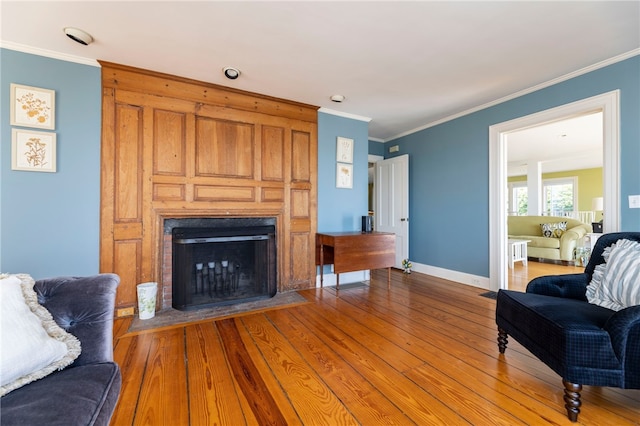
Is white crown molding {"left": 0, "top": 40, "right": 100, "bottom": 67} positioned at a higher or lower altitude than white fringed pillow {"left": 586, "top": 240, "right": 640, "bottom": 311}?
higher

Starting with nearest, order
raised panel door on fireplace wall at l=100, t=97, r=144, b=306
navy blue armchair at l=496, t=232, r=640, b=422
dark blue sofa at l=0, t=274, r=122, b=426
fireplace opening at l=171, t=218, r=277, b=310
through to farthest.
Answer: dark blue sofa at l=0, t=274, r=122, b=426, navy blue armchair at l=496, t=232, r=640, b=422, raised panel door on fireplace wall at l=100, t=97, r=144, b=306, fireplace opening at l=171, t=218, r=277, b=310

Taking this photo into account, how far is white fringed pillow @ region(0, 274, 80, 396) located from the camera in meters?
0.83

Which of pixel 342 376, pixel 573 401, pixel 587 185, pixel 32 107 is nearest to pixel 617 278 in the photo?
pixel 573 401

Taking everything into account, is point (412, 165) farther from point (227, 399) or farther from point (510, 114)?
point (227, 399)

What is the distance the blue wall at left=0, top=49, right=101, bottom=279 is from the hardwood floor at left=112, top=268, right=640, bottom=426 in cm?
80

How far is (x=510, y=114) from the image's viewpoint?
317 centimetres

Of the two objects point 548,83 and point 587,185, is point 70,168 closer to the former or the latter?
point 548,83

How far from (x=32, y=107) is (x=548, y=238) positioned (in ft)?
25.6

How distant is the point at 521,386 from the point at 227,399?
5.41 ft

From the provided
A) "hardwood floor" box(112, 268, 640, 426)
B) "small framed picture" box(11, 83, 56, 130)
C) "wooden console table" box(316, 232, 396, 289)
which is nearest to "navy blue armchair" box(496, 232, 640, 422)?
"hardwood floor" box(112, 268, 640, 426)

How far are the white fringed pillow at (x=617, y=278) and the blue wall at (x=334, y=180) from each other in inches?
97.6

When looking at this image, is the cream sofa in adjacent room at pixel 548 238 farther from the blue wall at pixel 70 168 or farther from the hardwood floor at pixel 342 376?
the hardwood floor at pixel 342 376

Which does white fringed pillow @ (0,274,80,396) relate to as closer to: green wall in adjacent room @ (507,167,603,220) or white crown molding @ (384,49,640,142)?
white crown molding @ (384,49,640,142)

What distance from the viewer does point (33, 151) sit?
2199 millimetres
